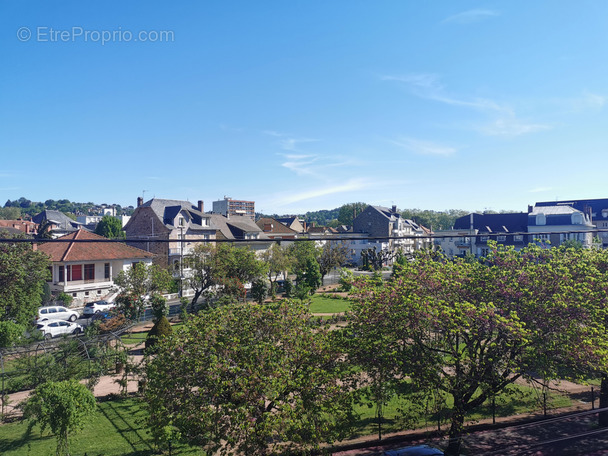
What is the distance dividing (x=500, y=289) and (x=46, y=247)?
42.4 meters

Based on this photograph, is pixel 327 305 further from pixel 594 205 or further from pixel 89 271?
pixel 594 205

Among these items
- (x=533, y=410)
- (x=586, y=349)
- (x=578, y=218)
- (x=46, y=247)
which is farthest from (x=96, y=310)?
(x=578, y=218)

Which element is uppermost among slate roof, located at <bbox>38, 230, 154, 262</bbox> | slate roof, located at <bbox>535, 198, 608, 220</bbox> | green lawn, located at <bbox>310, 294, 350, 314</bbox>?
slate roof, located at <bbox>535, 198, 608, 220</bbox>

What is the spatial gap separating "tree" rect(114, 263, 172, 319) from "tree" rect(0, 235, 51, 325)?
5497 millimetres

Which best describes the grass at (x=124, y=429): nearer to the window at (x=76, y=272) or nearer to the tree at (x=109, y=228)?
the window at (x=76, y=272)

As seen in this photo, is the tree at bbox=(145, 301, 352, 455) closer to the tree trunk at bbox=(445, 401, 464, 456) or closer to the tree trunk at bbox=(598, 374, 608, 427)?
the tree trunk at bbox=(445, 401, 464, 456)

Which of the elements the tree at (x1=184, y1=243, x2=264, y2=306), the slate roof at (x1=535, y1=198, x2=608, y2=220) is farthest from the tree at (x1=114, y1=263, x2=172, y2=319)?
the slate roof at (x1=535, y1=198, x2=608, y2=220)

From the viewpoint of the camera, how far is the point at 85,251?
40.2m

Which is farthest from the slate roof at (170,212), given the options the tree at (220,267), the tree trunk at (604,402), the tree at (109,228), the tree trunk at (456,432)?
the tree trunk at (604,402)

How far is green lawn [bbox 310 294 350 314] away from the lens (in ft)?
119

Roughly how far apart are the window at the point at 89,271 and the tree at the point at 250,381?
3331 cm

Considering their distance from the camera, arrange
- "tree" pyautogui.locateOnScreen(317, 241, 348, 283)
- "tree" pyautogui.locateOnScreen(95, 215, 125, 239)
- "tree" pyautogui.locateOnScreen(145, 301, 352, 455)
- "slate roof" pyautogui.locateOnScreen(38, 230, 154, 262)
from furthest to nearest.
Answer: "tree" pyautogui.locateOnScreen(95, 215, 125, 239), "tree" pyautogui.locateOnScreen(317, 241, 348, 283), "slate roof" pyautogui.locateOnScreen(38, 230, 154, 262), "tree" pyautogui.locateOnScreen(145, 301, 352, 455)

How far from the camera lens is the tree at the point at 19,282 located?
83.7 feet

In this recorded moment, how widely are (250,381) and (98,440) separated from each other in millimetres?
7595
